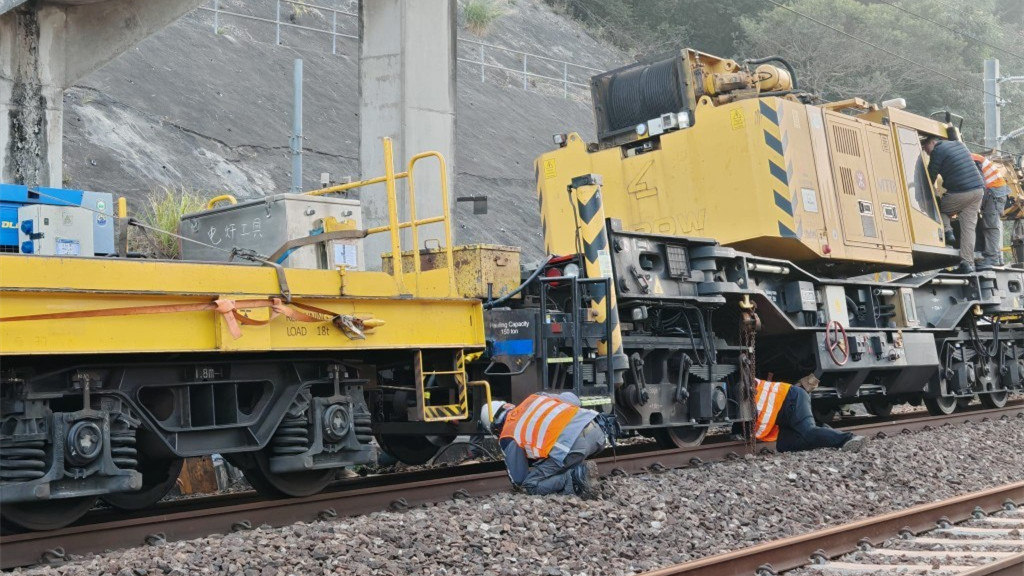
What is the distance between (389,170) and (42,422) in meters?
2.78

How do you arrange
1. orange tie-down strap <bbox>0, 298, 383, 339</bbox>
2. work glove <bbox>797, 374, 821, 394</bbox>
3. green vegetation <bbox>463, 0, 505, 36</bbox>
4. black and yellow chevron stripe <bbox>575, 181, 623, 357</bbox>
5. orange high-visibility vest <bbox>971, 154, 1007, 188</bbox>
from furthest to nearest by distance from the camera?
green vegetation <bbox>463, 0, 505, 36</bbox> → orange high-visibility vest <bbox>971, 154, 1007, 188</bbox> → work glove <bbox>797, 374, 821, 394</bbox> → black and yellow chevron stripe <bbox>575, 181, 623, 357</bbox> → orange tie-down strap <bbox>0, 298, 383, 339</bbox>

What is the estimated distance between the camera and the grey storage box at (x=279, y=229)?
837cm

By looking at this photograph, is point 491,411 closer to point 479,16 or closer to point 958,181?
point 958,181

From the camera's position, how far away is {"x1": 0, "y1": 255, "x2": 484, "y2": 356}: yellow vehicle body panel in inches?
243

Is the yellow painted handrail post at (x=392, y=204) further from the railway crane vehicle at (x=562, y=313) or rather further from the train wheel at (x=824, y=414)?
the train wheel at (x=824, y=414)

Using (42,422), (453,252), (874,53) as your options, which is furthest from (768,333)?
(874,53)

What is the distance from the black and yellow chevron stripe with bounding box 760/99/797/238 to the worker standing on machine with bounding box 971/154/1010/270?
466cm

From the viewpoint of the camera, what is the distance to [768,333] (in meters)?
11.9

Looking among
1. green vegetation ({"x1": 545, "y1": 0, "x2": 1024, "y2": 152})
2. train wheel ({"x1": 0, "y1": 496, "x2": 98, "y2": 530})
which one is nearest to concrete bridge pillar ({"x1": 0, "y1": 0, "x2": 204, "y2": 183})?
train wheel ({"x1": 0, "y1": 496, "x2": 98, "y2": 530})

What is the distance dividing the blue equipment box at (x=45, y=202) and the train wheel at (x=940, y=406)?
10.3 meters

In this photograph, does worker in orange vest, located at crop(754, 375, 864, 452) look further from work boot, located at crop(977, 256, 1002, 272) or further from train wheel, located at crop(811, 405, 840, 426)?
work boot, located at crop(977, 256, 1002, 272)

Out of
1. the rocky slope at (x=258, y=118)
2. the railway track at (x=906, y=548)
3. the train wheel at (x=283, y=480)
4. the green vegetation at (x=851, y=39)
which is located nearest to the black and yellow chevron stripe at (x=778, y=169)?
the railway track at (x=906, y=548)

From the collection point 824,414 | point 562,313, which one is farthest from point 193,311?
point 824,414

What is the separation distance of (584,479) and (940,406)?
8132 millimetres
